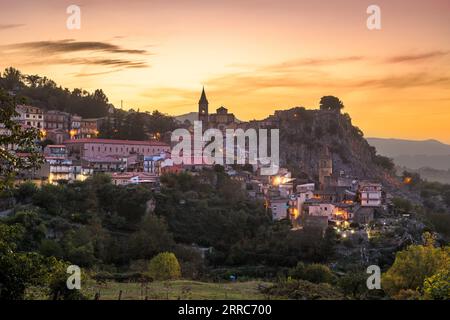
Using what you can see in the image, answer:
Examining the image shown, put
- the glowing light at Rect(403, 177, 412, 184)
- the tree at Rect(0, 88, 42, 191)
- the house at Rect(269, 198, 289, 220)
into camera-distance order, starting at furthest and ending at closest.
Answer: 1. the glowing light at Rect(403, 177, 412, 184)
2. the house at Rect(269, 198, 289, 220)
3. the tree at Rect(0, 88, 42, 191)

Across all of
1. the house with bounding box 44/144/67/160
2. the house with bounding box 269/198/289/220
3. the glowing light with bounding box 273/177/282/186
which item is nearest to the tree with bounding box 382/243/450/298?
the house with bounding box 269/198/289/220

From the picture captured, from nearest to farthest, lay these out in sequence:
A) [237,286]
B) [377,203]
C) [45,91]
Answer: [237,286]
[377,203]
[45,91]

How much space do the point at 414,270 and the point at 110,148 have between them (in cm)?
3387

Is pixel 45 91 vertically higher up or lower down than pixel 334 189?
higher up

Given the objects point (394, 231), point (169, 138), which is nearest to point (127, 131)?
point (169, 138)

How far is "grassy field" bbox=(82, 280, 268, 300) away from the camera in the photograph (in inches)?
564

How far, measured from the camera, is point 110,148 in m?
50.8

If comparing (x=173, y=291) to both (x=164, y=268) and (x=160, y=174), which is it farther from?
(x=160, y=174)

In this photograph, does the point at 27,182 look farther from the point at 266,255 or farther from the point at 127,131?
the point at 127,131

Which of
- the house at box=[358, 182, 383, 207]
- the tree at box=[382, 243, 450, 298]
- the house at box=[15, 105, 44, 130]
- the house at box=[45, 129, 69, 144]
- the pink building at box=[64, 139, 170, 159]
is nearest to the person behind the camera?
the tree at box=[382, 243, 450, 298]

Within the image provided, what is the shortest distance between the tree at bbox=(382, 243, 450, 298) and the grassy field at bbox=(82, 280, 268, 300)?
184 inches

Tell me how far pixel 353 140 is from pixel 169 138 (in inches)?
903

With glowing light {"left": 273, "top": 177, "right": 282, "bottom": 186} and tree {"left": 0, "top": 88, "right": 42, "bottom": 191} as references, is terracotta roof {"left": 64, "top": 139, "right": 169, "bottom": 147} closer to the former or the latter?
glowing light {"left": 273, "top": 177, "right": 282, "bottom": 186}
